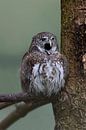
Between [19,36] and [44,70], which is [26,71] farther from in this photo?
[19,36]

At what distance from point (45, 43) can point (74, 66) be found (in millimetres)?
102

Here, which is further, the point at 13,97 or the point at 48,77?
the point at 48,77

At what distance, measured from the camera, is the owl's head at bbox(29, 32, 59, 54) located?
189cm

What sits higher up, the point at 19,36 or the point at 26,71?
the point at 26,71

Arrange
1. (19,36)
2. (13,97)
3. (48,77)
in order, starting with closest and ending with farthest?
(13,97)
(48,77)
(19,36)

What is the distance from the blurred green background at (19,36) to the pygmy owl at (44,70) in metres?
0.92

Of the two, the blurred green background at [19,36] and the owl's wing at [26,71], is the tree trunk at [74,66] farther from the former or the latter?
the blurred green background at [19,36]

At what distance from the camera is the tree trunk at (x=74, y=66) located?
6.15 feet

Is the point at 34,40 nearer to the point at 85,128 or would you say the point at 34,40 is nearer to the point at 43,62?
the point at 43,62

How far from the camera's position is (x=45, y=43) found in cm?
192

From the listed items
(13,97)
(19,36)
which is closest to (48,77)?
(13,97)

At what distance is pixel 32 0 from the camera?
2.93m

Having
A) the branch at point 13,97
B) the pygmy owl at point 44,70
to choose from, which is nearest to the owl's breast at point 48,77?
the pygmy owl at point 44,70

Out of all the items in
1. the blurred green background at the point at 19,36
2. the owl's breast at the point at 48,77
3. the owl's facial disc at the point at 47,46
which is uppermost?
the owl's facial disc at the point at 47,46
